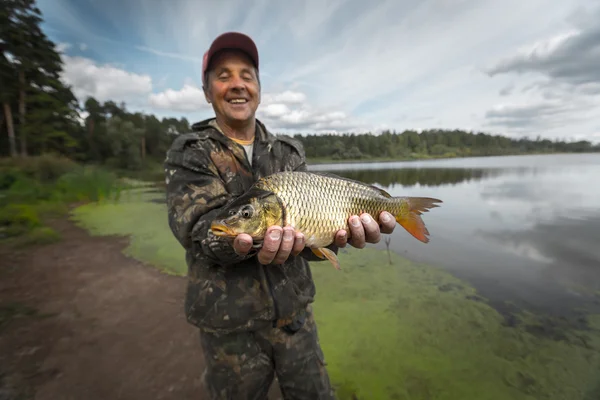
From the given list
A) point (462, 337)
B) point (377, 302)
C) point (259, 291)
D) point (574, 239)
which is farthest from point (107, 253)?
point (574, 239)

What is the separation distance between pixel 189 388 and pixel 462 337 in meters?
3.42

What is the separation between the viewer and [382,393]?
9.86 feet

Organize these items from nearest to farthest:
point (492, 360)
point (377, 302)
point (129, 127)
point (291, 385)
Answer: point (291, 385)
point (492, 360)
point (377, 302)
point (129, 127)

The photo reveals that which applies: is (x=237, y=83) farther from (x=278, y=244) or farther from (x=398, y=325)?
(x=398, y=325)

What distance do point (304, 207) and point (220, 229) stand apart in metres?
0.52

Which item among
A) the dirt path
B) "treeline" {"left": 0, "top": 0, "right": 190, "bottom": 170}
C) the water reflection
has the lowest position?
the dirt path

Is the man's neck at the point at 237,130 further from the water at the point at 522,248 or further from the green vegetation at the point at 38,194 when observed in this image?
the green vegetation at the point at 38,194

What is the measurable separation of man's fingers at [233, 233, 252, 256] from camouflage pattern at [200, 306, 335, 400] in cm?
65

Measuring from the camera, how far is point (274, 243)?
1517mm

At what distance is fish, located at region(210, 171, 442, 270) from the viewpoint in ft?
5.04

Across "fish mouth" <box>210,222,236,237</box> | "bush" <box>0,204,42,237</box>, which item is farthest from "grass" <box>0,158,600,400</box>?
"fish mouth" <box>210,222,236,237</box>

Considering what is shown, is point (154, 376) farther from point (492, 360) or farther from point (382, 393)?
point (492, 360)

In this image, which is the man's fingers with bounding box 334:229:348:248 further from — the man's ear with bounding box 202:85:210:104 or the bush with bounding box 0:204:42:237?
the bush with bounding box 0:204:42:237

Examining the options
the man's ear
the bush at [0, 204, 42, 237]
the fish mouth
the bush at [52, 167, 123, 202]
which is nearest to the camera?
the fish mouth
